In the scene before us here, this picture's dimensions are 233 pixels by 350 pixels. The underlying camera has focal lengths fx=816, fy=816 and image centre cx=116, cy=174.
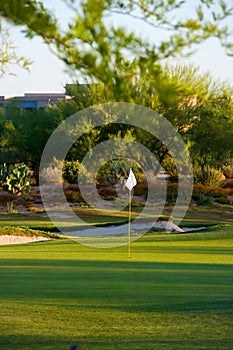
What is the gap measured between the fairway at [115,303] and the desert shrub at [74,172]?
24.7 metres

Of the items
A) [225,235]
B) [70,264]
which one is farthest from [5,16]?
[225,235]

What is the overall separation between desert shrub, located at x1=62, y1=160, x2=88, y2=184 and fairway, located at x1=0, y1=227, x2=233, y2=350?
24.7 metres

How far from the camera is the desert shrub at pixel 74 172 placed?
42344 mm

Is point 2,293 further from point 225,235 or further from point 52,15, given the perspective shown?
point 225,235

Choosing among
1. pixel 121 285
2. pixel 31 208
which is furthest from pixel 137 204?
pixel 121 285

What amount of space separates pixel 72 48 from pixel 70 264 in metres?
10.5

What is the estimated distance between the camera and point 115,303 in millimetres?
10867

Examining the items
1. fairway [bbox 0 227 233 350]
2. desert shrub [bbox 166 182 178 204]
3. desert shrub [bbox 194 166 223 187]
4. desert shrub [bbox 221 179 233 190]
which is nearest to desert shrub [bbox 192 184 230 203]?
desert shrub [bbox 194 166 223 187]

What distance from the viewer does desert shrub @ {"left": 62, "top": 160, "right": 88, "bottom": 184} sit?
42344 millimetres

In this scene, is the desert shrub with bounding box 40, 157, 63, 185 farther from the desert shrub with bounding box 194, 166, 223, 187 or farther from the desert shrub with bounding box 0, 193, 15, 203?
the desert shrub with bounding box 194, 166, 223, 187

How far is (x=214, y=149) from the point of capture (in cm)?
4706

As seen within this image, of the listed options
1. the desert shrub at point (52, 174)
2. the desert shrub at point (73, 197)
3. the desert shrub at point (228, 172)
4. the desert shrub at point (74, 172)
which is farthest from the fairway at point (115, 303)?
the desert shrub at point (228, 172)

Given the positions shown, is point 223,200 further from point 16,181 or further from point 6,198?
point 6,198

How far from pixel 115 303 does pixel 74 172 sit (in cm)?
3220
